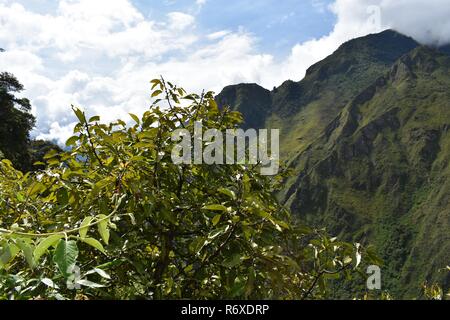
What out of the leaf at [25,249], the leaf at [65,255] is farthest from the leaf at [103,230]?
the leaf at [25,249]

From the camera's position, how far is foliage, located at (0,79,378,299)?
10.5 feet

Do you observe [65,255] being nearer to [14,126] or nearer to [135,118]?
[135,118]

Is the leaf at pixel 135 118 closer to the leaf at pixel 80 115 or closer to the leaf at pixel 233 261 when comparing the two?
the leaf at pixel 80 115

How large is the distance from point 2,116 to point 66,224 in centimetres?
6588

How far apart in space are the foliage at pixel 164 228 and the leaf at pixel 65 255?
25.2 inches

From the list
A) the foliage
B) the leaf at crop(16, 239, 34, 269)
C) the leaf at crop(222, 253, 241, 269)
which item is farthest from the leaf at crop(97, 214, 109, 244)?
the leaf at crop(222, 253, 241, 269)

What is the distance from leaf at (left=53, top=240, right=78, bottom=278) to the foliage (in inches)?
25.2

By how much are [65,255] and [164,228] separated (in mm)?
2262

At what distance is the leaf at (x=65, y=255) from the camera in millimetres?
1824

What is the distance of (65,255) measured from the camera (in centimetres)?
186

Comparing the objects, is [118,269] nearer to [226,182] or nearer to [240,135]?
[226,182]

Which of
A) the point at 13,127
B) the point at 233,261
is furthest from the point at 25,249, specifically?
the point at 13,127

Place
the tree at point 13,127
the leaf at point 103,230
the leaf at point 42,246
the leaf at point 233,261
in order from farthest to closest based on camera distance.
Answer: the tree at point 13,127, the leaf at point 233,261, the leaf at point 103,230, the leaf at point 42,246

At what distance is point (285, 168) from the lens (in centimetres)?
620
